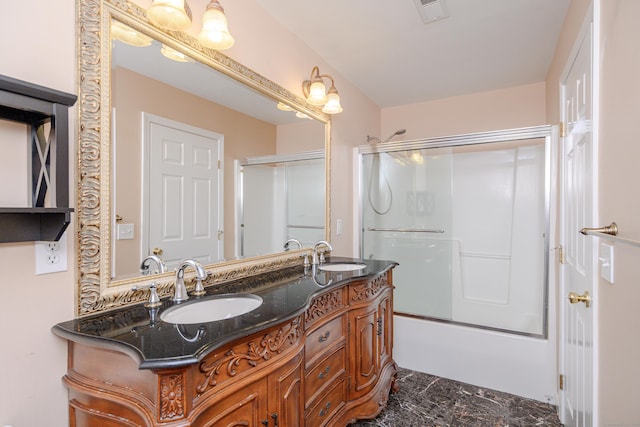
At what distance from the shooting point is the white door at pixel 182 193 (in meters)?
1.35

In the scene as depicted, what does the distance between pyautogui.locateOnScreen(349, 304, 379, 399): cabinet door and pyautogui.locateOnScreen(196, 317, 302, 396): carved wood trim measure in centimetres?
66

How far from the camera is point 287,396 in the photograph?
118 centimetres

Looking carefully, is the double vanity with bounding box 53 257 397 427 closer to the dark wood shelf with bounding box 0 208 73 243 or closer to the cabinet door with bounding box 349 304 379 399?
the cabinet door with bounding box 349 304 379 399

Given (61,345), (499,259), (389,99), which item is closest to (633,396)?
(61,345)

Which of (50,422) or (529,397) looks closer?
(50,422)

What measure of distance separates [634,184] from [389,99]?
2709 mm

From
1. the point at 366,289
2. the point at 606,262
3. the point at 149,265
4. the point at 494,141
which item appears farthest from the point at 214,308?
the point at 494,141

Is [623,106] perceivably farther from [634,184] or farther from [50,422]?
[50,422]

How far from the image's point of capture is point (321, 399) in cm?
156

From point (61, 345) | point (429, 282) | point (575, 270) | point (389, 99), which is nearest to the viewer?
point (61, 345)

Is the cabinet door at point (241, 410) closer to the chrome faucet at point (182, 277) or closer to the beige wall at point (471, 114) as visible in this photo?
the chrome faucet at point (182, 277)

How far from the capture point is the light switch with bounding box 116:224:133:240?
1205 mm

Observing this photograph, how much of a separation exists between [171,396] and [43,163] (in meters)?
0.75

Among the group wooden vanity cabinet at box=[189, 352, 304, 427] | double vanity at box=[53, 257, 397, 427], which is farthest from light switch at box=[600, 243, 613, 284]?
wooden vanity cabinet at box=[189, 352, 304, 427]
